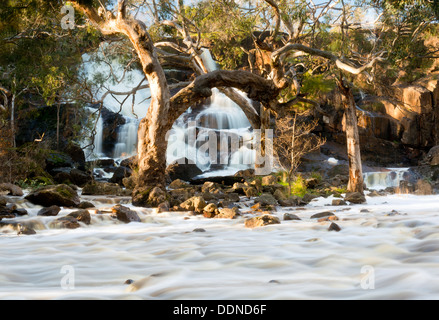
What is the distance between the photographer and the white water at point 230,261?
2.78 m

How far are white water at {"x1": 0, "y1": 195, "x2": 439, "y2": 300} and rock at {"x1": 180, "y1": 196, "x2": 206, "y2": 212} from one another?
2469mm

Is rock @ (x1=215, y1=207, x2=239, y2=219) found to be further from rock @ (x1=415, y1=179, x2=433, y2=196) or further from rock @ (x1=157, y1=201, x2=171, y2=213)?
rock @ (x1=415, y1=179, x2=433, y2=196)

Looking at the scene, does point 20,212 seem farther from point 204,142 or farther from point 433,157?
point 433,157

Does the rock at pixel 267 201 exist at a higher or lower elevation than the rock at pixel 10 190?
lower

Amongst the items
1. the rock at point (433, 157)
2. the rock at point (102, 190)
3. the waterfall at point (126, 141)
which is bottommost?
the rock at point (102, 190)

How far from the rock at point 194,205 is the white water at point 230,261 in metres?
2.47

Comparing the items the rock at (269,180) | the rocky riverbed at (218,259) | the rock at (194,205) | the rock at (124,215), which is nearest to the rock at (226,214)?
the rocky riverbed at (218,259)

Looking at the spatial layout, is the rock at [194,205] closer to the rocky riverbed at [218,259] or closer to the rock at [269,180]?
the rocky riverbed at [218,259]

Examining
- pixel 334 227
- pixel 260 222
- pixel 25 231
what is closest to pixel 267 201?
pixel 260 222

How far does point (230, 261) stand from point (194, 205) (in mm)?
5231
